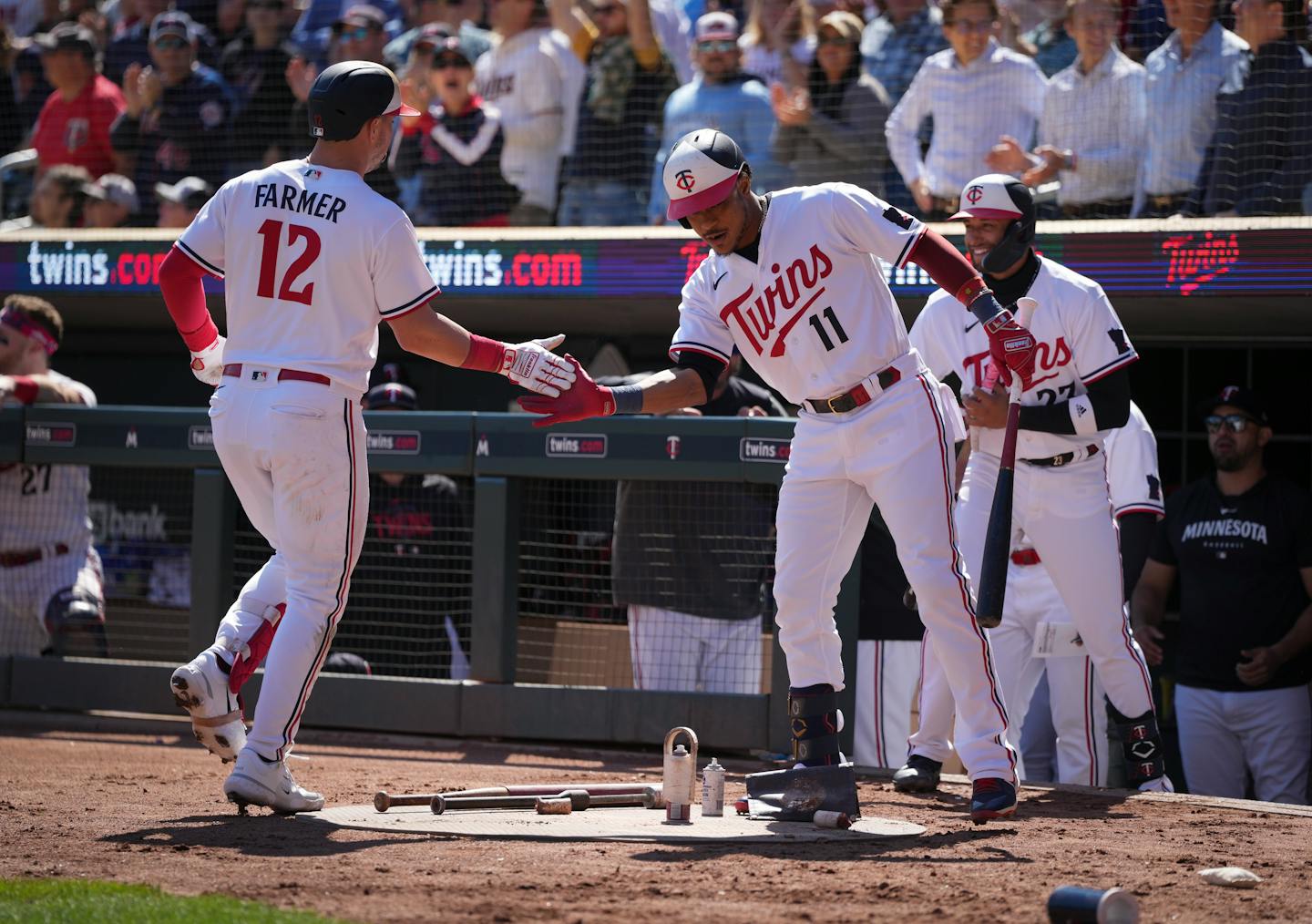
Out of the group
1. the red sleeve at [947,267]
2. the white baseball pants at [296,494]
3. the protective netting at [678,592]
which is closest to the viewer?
the white baseball pants at [296,494]

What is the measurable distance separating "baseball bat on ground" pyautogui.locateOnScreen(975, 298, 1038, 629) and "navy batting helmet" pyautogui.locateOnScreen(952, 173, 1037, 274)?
2.73 ft

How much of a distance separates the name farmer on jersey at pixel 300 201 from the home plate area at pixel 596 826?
1.61m

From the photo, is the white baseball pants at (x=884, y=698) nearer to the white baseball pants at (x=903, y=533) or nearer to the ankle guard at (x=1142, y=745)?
the ankle guard at (x=1142, y=745)

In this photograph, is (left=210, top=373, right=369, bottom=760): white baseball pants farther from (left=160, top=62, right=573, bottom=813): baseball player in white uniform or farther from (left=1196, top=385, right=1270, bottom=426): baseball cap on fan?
(left=1196, top=385, right=1270, bottom=426): baseball cap on fan

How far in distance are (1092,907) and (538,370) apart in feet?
7.02

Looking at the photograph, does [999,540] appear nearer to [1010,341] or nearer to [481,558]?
[1010,341]

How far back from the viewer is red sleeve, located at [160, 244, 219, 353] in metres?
4.36

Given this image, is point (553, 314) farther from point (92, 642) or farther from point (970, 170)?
point (92, 642)

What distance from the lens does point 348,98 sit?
14.1 ft

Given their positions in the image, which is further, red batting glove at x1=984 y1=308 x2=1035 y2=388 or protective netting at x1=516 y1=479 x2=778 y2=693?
protective netting at x1=516 y1=479 x2=778 y2=693

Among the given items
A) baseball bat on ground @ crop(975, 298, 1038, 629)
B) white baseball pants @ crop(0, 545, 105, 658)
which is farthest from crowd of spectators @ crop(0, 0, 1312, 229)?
baseball bat on ground @ crop(975, 298, 1038, 629)

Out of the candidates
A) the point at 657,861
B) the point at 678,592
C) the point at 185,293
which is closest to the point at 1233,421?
the point at 678,592

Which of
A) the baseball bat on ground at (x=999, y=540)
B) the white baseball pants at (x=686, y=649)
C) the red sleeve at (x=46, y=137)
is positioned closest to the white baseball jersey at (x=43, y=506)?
the white baseball pants at (x=686, y=649)

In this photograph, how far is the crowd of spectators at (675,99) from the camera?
725cm
